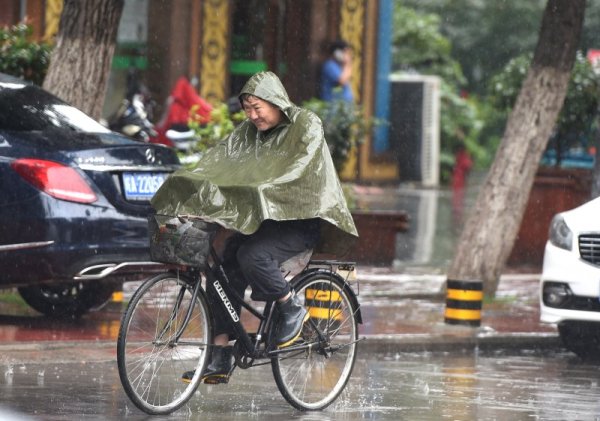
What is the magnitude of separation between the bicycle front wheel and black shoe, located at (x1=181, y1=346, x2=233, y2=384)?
0.04m

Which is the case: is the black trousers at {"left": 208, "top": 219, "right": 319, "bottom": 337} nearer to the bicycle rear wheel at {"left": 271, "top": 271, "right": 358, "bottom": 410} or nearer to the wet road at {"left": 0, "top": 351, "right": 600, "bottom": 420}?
the bicycle rear wheel at {"left": 271, "top": 271, "right": 358, "bottom": 410}

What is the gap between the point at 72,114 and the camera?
10383 mm

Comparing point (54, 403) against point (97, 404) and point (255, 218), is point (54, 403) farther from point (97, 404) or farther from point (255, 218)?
point (255, 218)

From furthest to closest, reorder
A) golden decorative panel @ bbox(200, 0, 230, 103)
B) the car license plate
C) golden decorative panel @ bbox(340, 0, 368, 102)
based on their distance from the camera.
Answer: golden decorative panel @ bbox(340, 0, 368, 102) < golden decorative panel @ bbox(200, 0, 230, 103) < the car license plate

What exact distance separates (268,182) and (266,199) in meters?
0.10

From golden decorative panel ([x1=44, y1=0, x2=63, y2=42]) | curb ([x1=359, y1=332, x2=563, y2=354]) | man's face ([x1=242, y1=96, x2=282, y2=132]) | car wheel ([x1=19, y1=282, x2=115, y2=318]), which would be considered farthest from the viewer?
golden decorative panel ([x1=44, y1=0, x2=63, y2=42])

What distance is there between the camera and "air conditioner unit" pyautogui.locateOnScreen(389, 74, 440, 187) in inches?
1147

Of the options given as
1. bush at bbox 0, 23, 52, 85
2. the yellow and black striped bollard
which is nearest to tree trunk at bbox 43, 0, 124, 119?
bush at bbox 0, 23, 52, 85

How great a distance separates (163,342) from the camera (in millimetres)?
7535

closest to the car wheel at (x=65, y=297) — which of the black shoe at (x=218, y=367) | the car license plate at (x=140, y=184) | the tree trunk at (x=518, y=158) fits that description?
the car license plate at (x=140, y=184)

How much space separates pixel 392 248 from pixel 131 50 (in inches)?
337

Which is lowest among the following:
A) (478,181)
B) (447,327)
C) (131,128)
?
(478,181)

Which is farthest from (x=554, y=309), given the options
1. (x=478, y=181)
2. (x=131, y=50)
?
(x=478, y=181)

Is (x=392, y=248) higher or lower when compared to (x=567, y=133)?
lower
